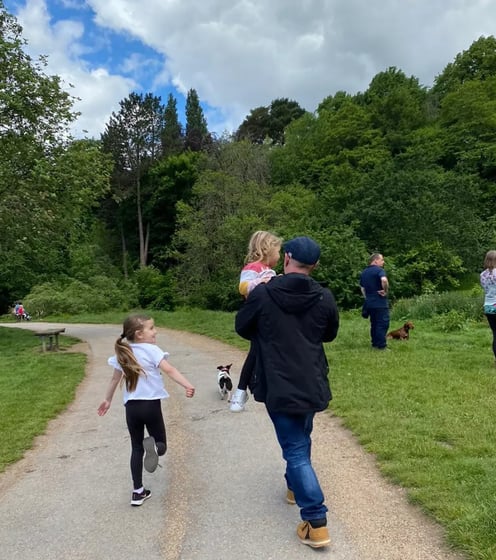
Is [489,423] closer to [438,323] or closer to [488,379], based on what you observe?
[488,379]

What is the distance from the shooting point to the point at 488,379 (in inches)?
300

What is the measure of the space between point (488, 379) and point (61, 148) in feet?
52.7

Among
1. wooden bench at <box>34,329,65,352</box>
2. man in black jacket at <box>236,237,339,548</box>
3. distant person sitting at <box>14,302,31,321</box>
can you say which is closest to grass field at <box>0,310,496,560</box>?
man in black jacket at <box>236,237,339,548</box>

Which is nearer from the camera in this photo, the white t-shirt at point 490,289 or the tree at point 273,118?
the white t-shirt at point 490,289

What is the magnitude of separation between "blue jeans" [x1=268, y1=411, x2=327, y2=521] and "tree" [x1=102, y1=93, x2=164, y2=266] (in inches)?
1900

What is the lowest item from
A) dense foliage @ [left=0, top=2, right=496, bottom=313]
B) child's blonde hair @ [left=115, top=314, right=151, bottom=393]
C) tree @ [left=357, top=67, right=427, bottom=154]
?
child's blonde hair @ [left=115, top=314, right=151, bottom=393]

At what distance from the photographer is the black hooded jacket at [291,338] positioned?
133 inches

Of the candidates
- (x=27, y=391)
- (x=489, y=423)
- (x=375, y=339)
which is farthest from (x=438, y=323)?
(x=27, y=391)

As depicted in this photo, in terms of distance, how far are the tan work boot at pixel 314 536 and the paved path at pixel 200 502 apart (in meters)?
0.04

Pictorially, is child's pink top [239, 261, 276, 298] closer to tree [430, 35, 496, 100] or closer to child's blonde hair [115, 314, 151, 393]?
child's blonde hair [115, 314, 151, 393]

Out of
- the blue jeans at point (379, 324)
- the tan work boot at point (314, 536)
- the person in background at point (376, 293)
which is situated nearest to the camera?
the tan work boot at point (314, 536)

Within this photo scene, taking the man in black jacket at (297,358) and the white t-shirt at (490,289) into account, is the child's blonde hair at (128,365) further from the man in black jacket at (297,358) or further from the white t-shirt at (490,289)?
the white t-shirt at (490,289)

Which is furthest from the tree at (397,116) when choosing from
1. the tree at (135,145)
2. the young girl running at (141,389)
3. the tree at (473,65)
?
the young girl running at (141,389)

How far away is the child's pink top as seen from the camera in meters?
4.33
